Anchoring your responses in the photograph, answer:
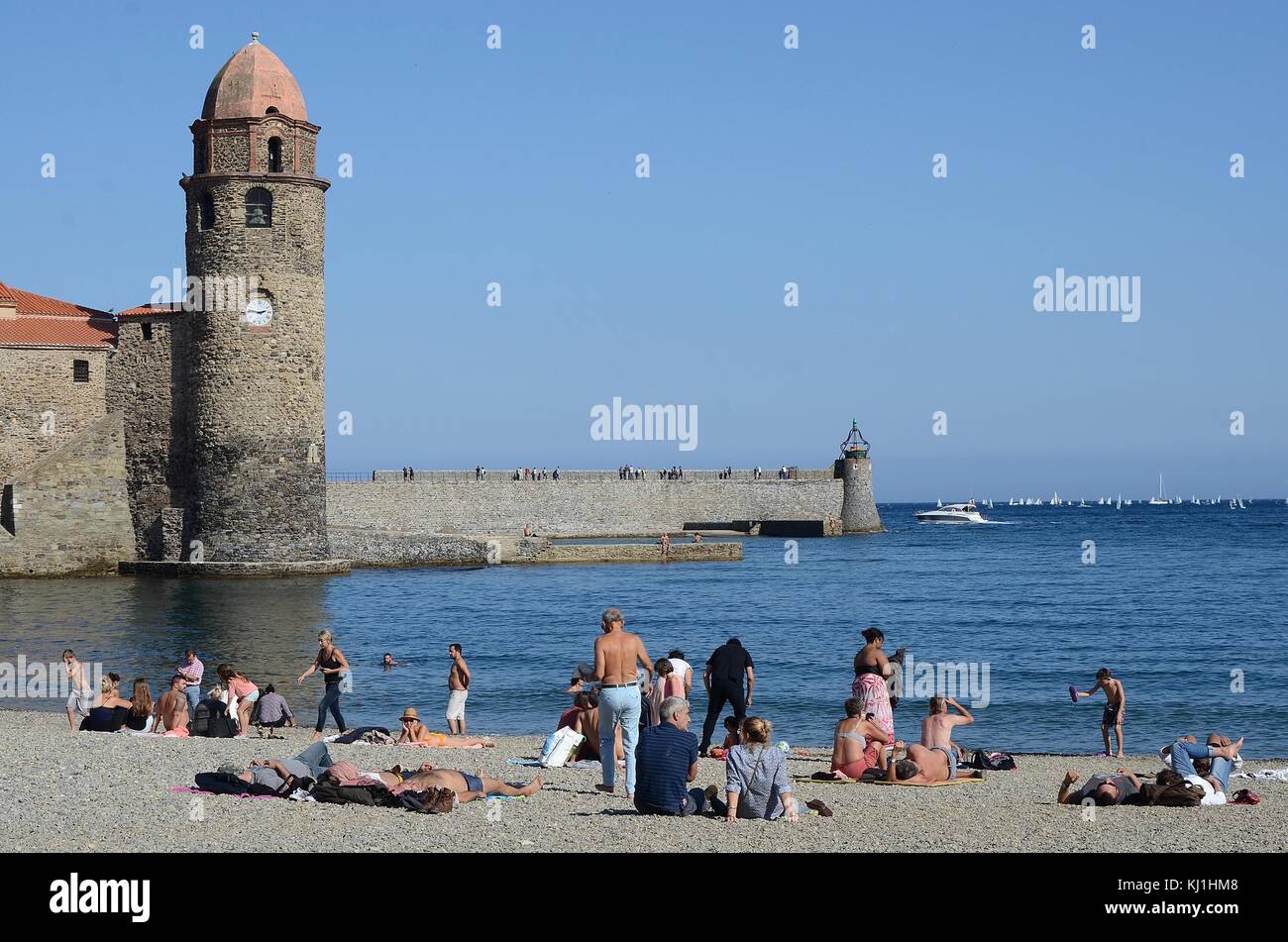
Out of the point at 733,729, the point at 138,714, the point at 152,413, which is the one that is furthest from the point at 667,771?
the point at 152,413

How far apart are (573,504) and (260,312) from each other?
31.5 metres

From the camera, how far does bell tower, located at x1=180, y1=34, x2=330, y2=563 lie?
137 feet

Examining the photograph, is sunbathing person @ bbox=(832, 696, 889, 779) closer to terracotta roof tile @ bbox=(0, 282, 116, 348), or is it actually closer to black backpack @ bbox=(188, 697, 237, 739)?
black backpack @ bbox=(188, 697, 237, 739)

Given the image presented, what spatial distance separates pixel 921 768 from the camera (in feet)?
43.8

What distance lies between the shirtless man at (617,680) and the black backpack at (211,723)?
19.7ft

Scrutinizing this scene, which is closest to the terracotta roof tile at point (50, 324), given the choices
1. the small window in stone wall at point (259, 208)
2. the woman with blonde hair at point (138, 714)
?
the small window in stone wall at point (259, 208)

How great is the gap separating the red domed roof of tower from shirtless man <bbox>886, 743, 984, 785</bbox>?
33.3m

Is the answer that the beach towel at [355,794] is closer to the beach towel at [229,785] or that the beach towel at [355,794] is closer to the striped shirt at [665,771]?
the beach towel at [229,785]

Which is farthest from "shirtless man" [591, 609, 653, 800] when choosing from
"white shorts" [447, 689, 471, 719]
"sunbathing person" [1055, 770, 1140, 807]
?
"white shorts" [447, 689, 471, 719]

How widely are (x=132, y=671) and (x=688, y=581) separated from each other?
26.1 metres

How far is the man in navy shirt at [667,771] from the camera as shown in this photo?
11195 mm

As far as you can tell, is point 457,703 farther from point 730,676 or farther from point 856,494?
point 856,494

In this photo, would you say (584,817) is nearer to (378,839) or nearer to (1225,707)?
(378,839)
